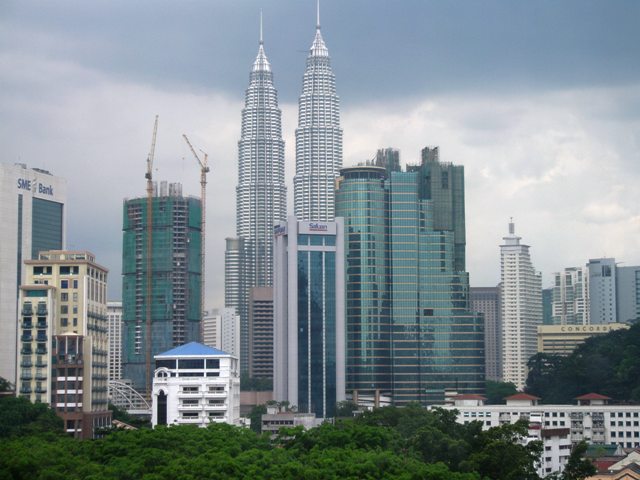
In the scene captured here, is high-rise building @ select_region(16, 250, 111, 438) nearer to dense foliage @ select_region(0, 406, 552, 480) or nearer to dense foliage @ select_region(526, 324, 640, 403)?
dense foliage @ select_region(0, 406, 552, 480)

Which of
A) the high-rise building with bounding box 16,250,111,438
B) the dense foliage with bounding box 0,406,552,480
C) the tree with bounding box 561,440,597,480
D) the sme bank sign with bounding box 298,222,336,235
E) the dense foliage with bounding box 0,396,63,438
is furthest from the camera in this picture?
the sme bank sign with bounding box 298,222,336,235

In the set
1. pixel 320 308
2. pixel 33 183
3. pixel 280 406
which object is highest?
pixel 33 183

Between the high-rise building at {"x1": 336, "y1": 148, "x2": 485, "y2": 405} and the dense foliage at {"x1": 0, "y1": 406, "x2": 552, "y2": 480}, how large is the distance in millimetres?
74501

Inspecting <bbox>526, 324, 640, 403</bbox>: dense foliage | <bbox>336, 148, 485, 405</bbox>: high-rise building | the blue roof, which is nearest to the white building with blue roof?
the blue roof

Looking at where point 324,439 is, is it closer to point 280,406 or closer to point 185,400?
point 185,400

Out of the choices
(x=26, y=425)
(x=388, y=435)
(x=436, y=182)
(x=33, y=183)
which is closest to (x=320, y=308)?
(x=436, y=182)

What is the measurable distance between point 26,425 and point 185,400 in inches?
945

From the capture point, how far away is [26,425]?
10856 cm

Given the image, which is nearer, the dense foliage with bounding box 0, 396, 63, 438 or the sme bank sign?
the dense foliage with bounding box 0, 396, 63, 438

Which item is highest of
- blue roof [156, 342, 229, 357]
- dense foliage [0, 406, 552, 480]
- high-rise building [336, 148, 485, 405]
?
high-rise building [336, 148, 485, 405]

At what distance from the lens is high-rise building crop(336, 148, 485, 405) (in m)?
186

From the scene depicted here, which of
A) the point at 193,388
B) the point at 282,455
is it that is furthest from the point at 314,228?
the point at 282,455

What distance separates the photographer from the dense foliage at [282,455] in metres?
71.1

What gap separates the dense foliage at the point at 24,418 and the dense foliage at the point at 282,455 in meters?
7.44
